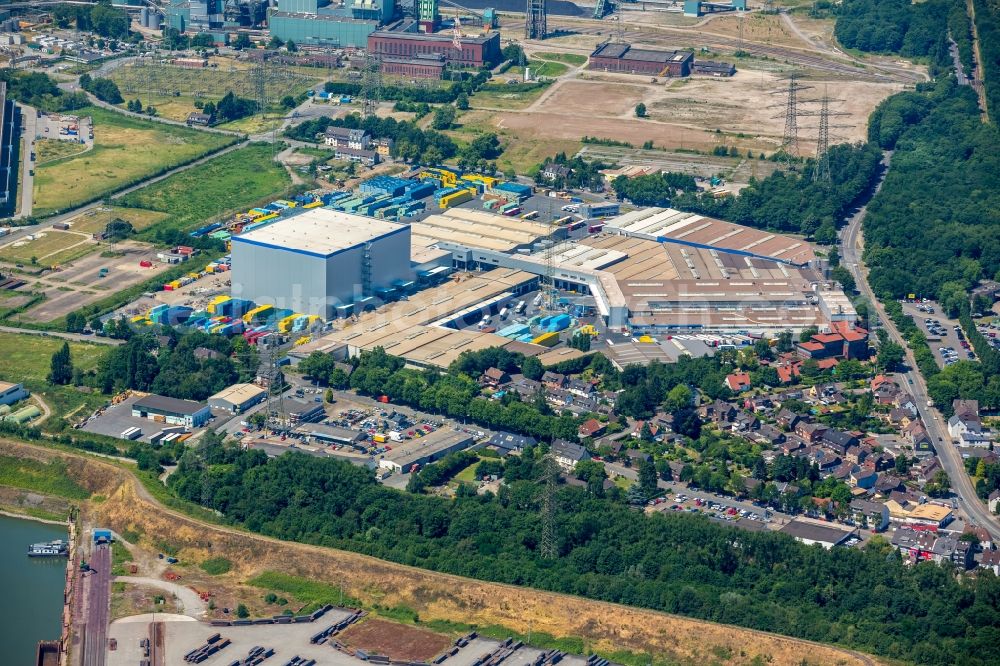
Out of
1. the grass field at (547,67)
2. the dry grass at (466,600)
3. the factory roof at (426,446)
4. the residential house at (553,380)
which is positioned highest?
the grass field at (547,67)

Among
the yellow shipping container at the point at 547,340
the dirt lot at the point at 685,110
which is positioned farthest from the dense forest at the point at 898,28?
the yellow shipping container at the point at 547,340

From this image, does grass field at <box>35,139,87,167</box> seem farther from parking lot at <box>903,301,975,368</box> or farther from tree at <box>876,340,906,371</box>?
tree at <box>876,340,906,371</box>

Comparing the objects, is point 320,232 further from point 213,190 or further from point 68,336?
point 213,190

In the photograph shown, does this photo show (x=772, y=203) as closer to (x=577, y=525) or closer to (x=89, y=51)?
(x=577, y=525)

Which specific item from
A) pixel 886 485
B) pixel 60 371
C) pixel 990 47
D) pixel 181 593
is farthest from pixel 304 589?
pixel 990 47

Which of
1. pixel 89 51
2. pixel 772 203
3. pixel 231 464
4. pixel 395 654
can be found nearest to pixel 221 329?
pixel 231 464

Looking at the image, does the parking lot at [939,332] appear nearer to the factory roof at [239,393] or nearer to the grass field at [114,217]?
the factory roof at [239,393]

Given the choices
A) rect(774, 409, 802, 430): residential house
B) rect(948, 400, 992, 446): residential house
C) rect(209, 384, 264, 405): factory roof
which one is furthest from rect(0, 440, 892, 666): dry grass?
rect(948, 400, 992, 446): residential house
